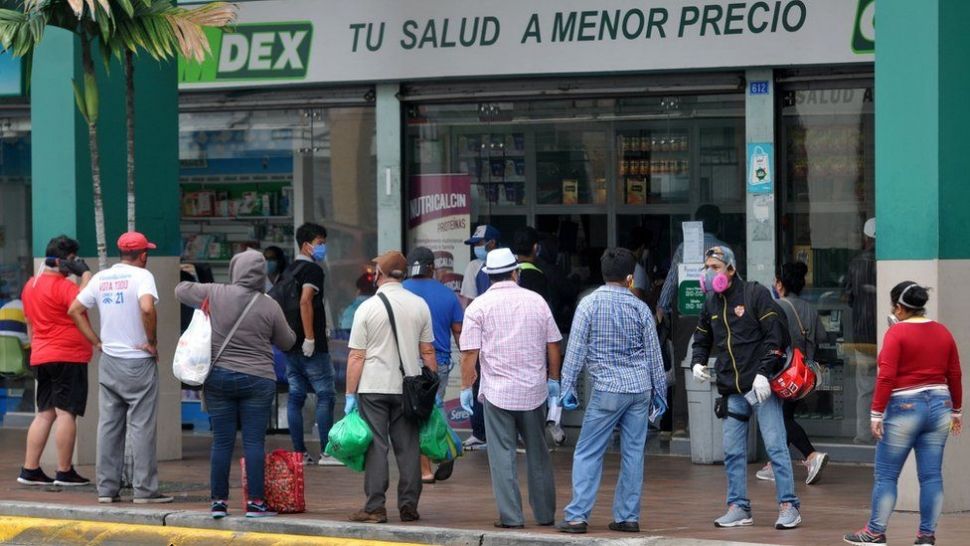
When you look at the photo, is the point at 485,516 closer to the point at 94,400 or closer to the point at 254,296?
the point at 254,296

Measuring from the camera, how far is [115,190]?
1377 cm

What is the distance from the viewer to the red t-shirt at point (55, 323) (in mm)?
12438

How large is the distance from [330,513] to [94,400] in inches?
142

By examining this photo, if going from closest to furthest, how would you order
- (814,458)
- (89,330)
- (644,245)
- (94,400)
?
(89,330)
(814,458)
(94,400)
(644,245)

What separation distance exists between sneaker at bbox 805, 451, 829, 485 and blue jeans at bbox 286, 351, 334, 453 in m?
4.01

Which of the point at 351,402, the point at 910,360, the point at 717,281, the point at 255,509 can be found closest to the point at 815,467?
the point at 717,281

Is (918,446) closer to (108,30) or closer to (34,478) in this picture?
(108,30)

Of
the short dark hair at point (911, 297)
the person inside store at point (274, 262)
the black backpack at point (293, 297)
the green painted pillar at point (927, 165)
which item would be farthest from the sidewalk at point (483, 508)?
the person inside store at point (274, 262)

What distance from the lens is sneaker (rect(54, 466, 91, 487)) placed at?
495 inches

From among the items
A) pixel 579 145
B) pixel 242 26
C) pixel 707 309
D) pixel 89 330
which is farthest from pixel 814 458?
pixel 242 26

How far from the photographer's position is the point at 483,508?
37.8ft

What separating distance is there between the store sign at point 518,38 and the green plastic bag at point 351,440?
18.4ft

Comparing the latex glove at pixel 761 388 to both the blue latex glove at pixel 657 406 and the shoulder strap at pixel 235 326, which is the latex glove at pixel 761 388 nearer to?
the blue latex glove at pixel 657 406

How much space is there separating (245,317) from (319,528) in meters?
1.47
